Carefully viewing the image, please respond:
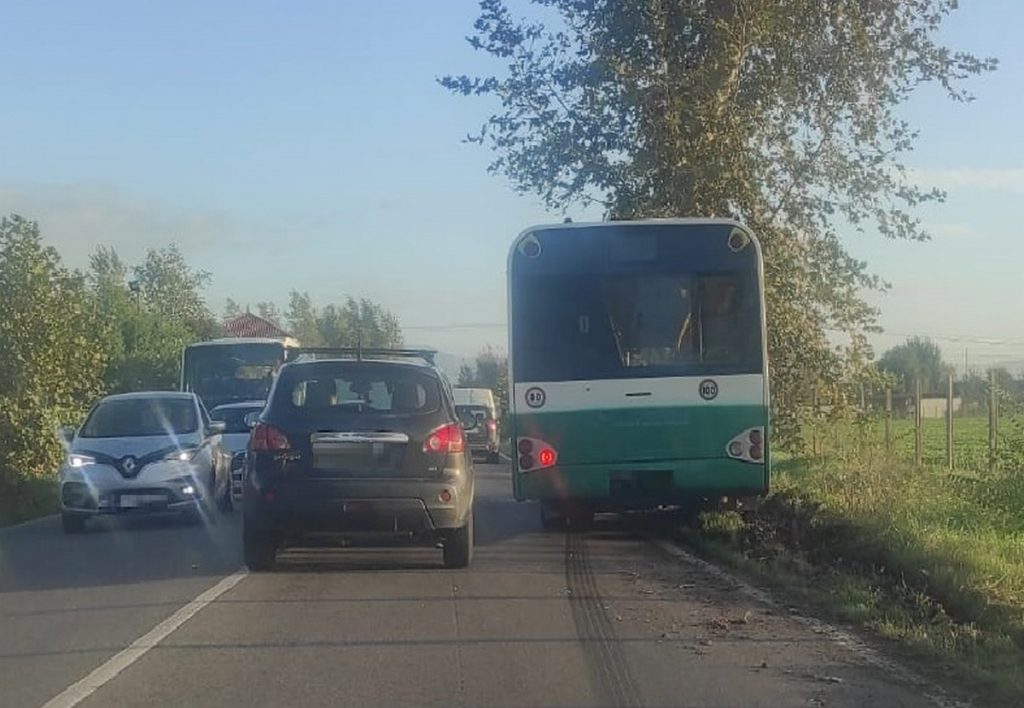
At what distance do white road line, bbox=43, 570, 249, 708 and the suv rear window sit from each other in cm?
171

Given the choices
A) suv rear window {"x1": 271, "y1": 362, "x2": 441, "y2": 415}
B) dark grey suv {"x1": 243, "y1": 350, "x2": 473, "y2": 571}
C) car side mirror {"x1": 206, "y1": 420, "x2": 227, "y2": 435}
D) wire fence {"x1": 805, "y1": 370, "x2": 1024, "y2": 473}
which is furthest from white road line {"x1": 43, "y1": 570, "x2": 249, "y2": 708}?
wire fence {"x1": 805, "y1": 370, "x2": 1024, "y2": 473}

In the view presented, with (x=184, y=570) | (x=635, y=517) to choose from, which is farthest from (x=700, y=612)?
(x=635, y=517)

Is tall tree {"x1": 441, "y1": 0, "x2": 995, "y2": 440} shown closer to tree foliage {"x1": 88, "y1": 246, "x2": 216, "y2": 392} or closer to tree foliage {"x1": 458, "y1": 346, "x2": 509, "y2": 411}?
tree foliage {"x1": 88, "y1": 246, "x2": 216, "y2": 392}

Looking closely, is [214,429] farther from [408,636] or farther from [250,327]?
[250,327]

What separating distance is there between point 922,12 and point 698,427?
10993 mm

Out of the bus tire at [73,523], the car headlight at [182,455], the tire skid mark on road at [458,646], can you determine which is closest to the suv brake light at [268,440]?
the tire skid mark on road at [458,646]

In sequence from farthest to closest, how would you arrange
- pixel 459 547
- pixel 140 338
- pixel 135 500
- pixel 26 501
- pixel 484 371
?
pixel 484 371, pixel 140 338, pixel 26 501, pixel 135 500, pixel 459 547

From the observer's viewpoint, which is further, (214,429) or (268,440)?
(214,429)

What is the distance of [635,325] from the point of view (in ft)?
47.8

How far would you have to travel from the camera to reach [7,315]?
29172 mm

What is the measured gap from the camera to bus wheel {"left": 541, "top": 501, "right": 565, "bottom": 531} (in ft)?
55.3

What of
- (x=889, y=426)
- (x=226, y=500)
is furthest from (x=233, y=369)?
(x=889, y=426)

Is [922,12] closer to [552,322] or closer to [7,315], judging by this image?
[552,322]

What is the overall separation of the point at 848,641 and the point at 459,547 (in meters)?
4.43
